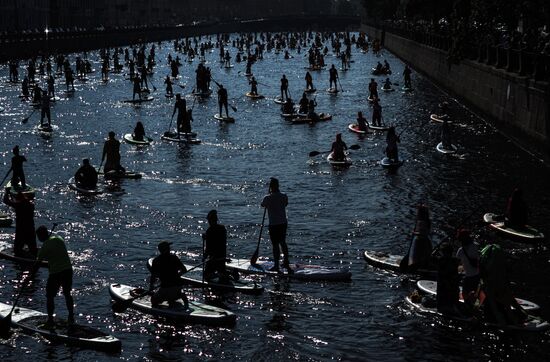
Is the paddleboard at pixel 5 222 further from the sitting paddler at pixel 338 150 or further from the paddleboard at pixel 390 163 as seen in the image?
the paddleboard at pixel 390 163

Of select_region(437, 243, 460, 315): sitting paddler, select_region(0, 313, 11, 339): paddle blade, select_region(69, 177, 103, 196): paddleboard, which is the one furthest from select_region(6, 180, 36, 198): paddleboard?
select_region(437, 243, 460, 315): sitting paddler

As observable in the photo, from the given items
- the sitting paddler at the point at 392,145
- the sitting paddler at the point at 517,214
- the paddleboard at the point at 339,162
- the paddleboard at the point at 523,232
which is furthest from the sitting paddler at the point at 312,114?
the sitting paddler at the point at 517,214

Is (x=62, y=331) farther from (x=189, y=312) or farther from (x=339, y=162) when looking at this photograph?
(x=339, y=162)

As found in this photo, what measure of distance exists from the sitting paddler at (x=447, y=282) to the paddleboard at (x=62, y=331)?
6.72m

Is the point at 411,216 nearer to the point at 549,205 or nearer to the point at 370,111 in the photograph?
the point at 549,205

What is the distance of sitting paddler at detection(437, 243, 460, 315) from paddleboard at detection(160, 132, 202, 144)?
99.8 ft

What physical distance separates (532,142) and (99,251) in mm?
25278

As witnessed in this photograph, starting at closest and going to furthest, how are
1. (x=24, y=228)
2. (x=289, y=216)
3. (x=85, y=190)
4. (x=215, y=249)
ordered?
1. (x=215, y=249)
2. (x=24, y=228)
3. (x=289, y=216)
4. (x=85, y=190)

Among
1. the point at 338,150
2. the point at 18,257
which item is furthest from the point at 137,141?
the point at 18,257

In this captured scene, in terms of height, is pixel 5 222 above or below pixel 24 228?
below

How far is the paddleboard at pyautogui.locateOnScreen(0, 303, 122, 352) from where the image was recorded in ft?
62.0

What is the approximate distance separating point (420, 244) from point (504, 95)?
1221 inches

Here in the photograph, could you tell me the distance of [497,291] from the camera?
63.6ft

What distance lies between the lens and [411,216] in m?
32.2
